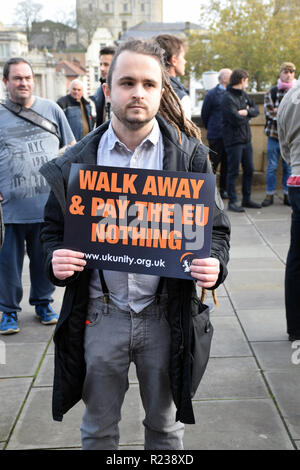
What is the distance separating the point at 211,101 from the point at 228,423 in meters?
7.01

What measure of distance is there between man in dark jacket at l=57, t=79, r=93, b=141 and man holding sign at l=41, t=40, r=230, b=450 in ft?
21.6

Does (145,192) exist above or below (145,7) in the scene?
below

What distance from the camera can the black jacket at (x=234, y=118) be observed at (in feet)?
28.3

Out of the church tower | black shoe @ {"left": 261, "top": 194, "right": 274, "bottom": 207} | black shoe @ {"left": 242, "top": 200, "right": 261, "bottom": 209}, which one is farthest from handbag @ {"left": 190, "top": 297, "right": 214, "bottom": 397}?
the church tower

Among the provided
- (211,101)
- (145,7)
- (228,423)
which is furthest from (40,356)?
(145,7)

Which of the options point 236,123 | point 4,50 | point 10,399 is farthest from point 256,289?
point 4,50

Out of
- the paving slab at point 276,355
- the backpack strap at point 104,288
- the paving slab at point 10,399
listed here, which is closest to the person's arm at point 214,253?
the backpack strap at point 104,288

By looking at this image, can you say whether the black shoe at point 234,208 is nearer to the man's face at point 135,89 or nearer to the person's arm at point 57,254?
the person's arm at point 57,254

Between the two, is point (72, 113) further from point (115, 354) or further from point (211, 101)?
point (115, 354)

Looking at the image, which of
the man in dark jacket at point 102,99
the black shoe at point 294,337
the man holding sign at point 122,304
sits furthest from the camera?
the man in dark jacket at point 102,99

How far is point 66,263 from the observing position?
2.09 meters

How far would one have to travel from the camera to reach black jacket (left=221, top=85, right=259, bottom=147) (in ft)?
28.3

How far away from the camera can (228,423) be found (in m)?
3.20

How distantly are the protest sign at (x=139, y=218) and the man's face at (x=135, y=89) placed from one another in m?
0.19
